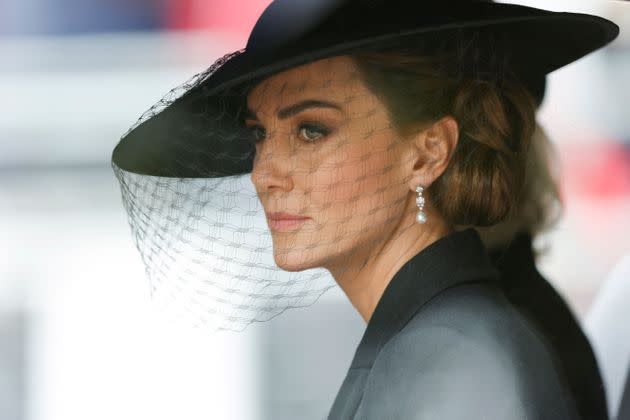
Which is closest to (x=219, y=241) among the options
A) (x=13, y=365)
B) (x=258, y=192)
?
(x=258, y=192)

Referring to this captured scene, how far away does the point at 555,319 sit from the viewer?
1.51 m

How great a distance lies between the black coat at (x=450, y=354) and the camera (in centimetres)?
104

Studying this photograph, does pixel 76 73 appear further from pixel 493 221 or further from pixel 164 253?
pixel 493 221

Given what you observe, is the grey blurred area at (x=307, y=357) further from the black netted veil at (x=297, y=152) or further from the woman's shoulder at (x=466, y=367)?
the woman's shoulder at (x=466, y=367)

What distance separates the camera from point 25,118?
1.80m

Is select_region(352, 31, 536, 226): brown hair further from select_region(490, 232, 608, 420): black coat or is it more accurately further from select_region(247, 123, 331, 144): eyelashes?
select_region(490, 232, 608, 420): black coat

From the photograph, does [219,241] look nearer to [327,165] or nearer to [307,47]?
[327,165]

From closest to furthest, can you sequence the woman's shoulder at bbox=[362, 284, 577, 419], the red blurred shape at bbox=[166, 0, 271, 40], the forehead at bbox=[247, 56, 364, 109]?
the woman's shoulder at bbox=[362, 284, 577, 419]
the forehead at bbox=[247, 56, 364, 109]
the red blurred shape at bbox=[166, 0, 271, 40]

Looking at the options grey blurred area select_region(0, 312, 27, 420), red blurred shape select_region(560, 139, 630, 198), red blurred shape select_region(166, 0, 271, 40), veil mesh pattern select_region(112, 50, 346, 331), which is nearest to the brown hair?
veil mesh pattern select_region(112, 50, 346, 331)

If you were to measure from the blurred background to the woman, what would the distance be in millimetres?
267

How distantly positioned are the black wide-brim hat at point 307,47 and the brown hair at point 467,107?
0.10 ft

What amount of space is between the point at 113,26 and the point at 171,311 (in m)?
A: 0.51

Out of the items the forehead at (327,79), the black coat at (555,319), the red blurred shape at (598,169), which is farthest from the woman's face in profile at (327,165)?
the red blurred shape at (598,169)

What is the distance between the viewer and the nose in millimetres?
1151
